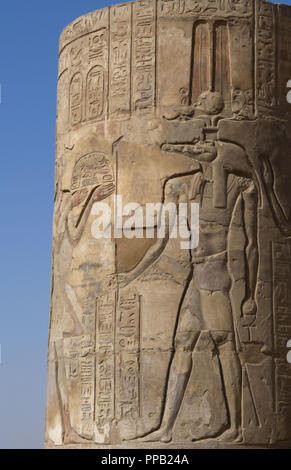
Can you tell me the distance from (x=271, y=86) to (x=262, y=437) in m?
3.66

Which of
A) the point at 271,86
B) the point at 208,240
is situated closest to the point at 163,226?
the point at 208,240

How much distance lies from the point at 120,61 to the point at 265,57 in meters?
1.54

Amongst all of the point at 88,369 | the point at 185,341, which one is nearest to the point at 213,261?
the point at 185,341

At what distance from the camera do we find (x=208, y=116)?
11.3m

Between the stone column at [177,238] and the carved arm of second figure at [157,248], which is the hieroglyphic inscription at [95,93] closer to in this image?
the stone column at [177,238]

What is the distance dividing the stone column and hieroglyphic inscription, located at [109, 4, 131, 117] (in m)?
0.01

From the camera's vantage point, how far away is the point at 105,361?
36.3ft

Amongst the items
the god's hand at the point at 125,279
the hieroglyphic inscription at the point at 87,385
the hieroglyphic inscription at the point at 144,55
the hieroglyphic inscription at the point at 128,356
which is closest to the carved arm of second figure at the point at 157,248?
the god's hand at the point at 125,279

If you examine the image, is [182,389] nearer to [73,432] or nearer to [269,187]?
[73,432]

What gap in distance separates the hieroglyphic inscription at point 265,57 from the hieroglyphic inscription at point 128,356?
2.49 metres

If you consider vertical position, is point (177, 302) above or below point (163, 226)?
below

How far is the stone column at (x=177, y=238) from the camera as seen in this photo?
35.4 feet

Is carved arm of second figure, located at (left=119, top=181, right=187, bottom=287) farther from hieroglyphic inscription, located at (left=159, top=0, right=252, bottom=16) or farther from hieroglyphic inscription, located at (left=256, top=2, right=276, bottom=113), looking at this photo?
hieroglyphic inscription, located at (left=159, top=0, right=252, bottom=16)

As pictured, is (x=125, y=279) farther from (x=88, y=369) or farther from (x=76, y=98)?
(x=76, y=98)
